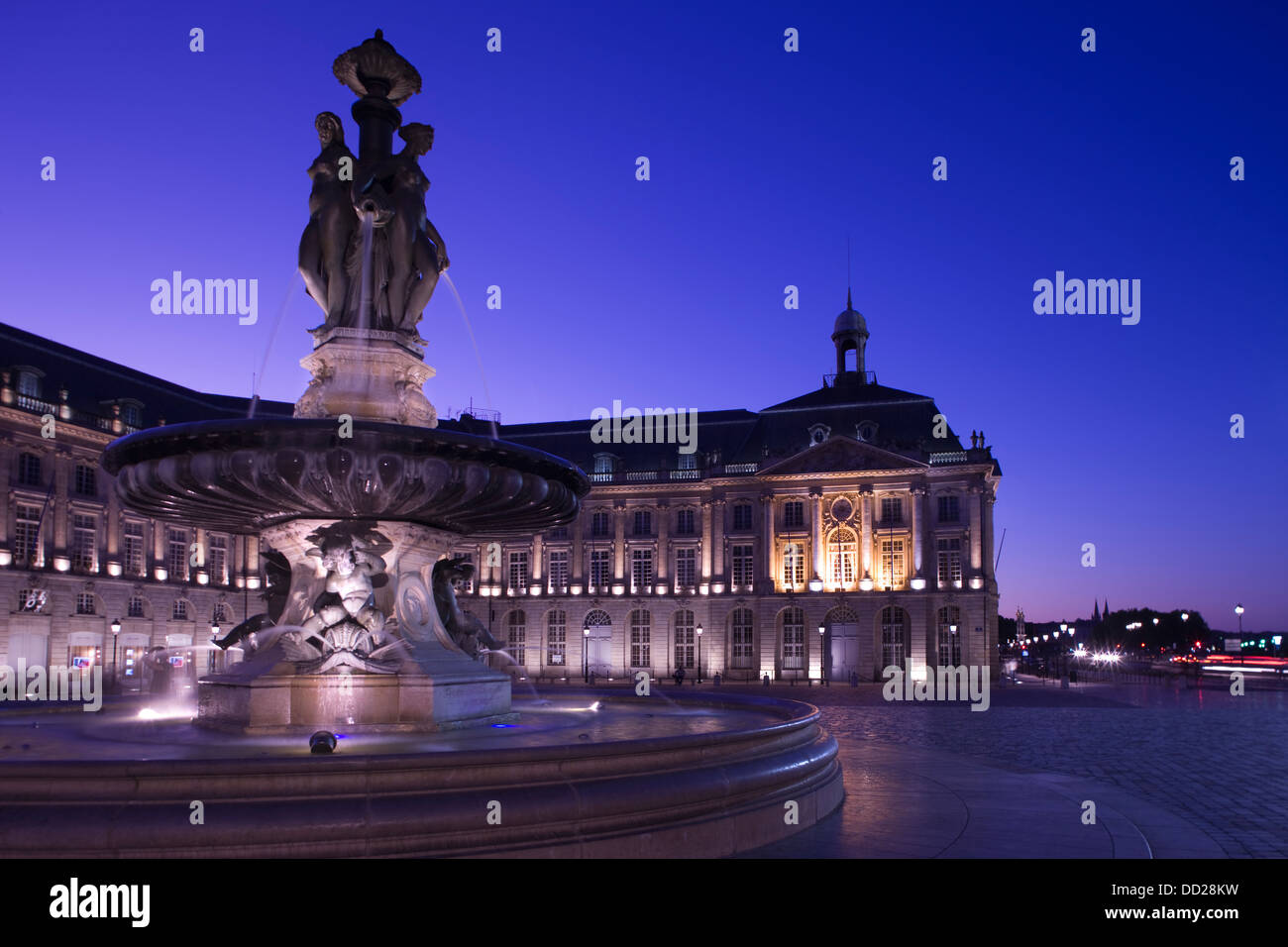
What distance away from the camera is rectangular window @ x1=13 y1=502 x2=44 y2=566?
44844 mm

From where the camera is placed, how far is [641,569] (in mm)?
64125

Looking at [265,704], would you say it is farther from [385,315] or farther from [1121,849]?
[1121,849]

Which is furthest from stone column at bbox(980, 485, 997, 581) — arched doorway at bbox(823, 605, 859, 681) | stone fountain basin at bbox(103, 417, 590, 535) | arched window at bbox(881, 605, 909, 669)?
stone fountain basin at bbox(103, 417, 590, 535)

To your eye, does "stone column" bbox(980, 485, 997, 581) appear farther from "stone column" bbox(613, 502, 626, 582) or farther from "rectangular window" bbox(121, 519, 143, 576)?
"rectangular window" bbox(121, 519, 143, 576)

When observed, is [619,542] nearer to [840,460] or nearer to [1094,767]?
[840,460]

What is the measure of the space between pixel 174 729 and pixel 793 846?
251 inches

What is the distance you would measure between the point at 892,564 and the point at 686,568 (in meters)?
12.5

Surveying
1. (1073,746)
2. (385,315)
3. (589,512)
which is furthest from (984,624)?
(385,315)

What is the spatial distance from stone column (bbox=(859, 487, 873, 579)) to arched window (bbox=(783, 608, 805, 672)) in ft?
14.6

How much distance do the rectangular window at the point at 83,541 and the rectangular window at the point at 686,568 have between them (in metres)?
31.7

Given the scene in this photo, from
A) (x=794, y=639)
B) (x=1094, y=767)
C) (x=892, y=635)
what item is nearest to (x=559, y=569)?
(x=794, y=639)

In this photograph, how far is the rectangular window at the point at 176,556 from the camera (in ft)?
173
